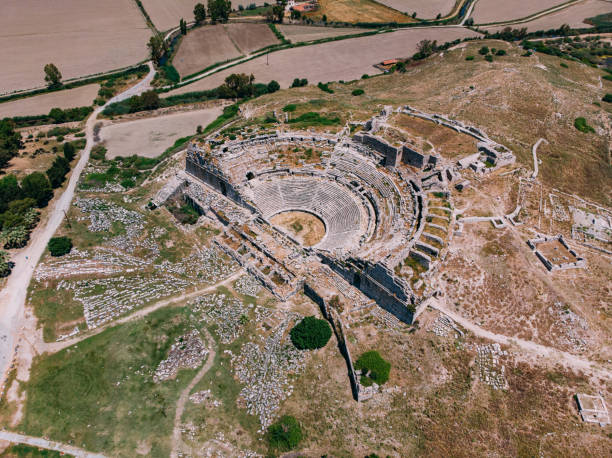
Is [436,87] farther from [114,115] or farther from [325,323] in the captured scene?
[114,115]

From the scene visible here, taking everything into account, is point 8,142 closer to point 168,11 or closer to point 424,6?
point 168,11

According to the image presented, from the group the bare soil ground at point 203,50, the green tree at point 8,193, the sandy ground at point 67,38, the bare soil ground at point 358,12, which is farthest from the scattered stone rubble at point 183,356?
the bare soil ground at point 358,12

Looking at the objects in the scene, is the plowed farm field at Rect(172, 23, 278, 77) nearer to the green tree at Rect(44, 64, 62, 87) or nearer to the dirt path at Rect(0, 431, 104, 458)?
the green tree at Rect(44, 64, 62, 87)

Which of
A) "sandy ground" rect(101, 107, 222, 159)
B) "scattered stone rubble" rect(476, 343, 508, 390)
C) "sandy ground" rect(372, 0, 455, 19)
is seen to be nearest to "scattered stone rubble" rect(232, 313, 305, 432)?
"scattered stone rubble" rect(476, 343, 508, 390)

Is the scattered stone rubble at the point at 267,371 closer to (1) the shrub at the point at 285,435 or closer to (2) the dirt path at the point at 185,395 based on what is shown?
(1) the shrub at the point at 285,435

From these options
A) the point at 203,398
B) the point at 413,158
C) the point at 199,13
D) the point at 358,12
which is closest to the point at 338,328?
the point at 203,398

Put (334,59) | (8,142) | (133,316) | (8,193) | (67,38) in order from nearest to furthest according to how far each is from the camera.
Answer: (133,316)
(8,193)
(8,142)
(334,59)
(67,38)
